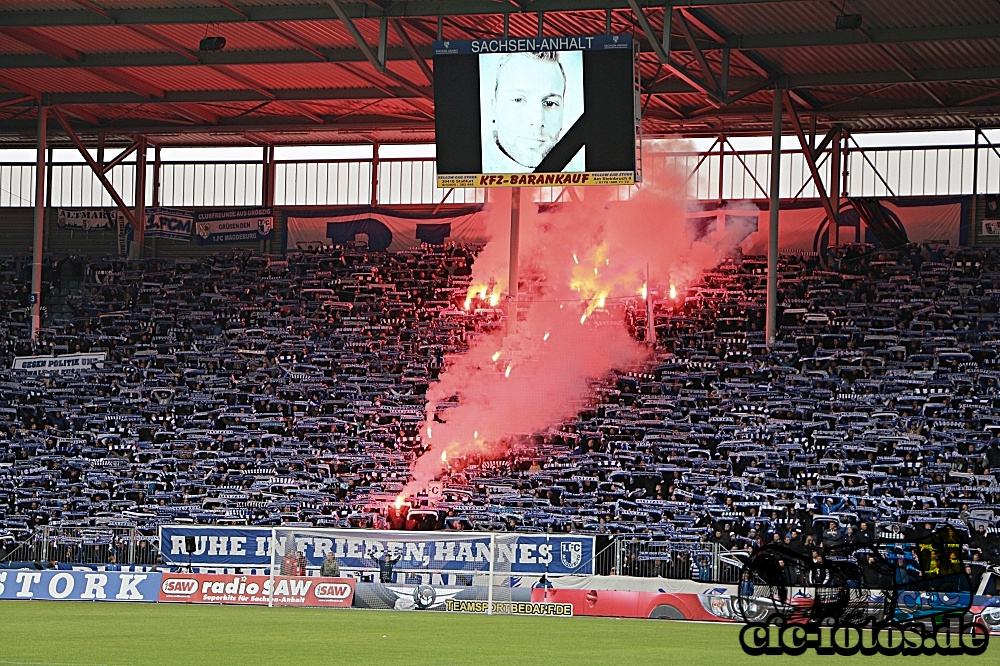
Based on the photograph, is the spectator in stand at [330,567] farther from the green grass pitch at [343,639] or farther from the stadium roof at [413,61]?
the stadium roof at [413,61]

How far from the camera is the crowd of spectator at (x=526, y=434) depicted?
104ft

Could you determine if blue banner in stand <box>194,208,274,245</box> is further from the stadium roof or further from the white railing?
the stadium roof

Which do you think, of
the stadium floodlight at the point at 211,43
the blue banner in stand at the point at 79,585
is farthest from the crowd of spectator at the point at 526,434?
the stadium floodlight at the point at 211,43

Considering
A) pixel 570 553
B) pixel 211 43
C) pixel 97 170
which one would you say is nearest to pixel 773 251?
pixel 570 553

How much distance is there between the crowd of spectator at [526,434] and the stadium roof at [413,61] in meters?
4.19

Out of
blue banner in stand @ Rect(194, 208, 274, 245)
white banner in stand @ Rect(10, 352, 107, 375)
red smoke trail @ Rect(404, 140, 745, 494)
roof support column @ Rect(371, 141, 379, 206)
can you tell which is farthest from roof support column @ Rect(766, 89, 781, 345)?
white banner in stand @ Rect(10, 352, 107, 375)

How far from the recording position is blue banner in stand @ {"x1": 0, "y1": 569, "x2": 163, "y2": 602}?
27.5m

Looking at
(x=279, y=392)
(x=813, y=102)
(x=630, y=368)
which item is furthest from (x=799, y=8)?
(x=279, y=392)

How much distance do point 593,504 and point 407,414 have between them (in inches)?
244

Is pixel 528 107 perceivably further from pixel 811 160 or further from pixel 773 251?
pixel 811 160

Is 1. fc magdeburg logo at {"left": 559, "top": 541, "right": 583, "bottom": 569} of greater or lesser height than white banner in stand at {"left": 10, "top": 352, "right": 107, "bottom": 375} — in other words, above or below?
below

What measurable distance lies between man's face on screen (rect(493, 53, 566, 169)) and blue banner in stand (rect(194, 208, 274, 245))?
19663 millimetres

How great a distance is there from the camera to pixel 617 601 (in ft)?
86.4

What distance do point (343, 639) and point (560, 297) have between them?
2072cm
